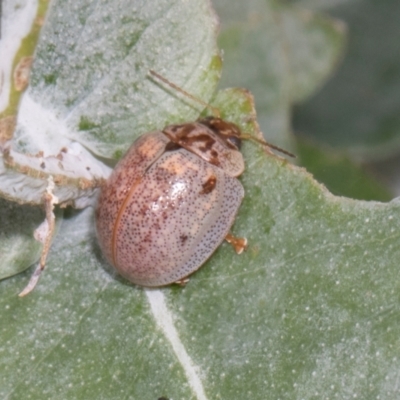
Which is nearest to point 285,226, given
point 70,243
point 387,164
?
point 70,243

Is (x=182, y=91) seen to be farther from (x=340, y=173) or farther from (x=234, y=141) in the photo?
(x=340, y=173)

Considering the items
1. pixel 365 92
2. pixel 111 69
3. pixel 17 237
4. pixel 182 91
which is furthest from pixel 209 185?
pixel 365 92

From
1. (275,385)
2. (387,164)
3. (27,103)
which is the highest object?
(27,103)

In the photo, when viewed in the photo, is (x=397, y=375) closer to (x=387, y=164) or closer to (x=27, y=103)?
(x=27, y=103)

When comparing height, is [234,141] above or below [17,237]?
above

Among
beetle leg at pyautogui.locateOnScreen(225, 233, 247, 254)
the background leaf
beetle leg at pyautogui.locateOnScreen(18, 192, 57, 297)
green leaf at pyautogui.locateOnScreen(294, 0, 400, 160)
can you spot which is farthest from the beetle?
green leaf at pyautogui.locateOnScreen(294, 0, 400, 160)

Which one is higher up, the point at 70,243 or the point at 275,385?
the point at 70,243

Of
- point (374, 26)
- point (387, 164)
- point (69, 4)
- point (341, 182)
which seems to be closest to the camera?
point (69, 4)
